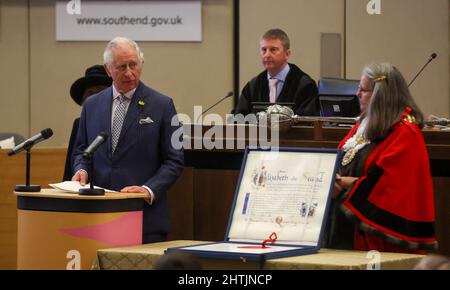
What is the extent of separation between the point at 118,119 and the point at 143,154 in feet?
0.83

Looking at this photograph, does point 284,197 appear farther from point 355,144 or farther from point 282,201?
point 355,144

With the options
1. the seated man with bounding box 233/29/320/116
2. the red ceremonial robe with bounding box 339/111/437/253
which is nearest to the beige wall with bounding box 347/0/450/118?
the seated man with bounding box 233/29/320/116

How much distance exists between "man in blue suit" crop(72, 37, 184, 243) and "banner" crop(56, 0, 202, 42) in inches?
211

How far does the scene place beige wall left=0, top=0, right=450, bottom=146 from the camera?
10.2 meters

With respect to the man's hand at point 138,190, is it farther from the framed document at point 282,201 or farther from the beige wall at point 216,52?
the beige wall at point 216,52

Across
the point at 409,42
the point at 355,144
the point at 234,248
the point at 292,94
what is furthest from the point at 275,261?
the point at 409,42

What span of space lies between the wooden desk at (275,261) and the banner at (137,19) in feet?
20.6

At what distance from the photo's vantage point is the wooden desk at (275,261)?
3773 mm

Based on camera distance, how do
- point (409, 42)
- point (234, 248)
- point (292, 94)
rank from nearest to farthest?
point (234, 248) < point (292, 94) < point (409, 42)

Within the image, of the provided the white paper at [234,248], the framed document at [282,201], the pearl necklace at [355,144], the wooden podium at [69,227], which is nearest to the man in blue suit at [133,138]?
the wooden podium at [69,227]

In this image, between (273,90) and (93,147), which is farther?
(273,90)

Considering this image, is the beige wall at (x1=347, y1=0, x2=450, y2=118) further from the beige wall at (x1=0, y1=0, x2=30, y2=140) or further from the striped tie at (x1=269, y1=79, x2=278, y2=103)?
the beige wall at (x1=0, y1=0, x2=30, y2=140)

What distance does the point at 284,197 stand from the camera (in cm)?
435

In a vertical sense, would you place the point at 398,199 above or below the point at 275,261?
above
